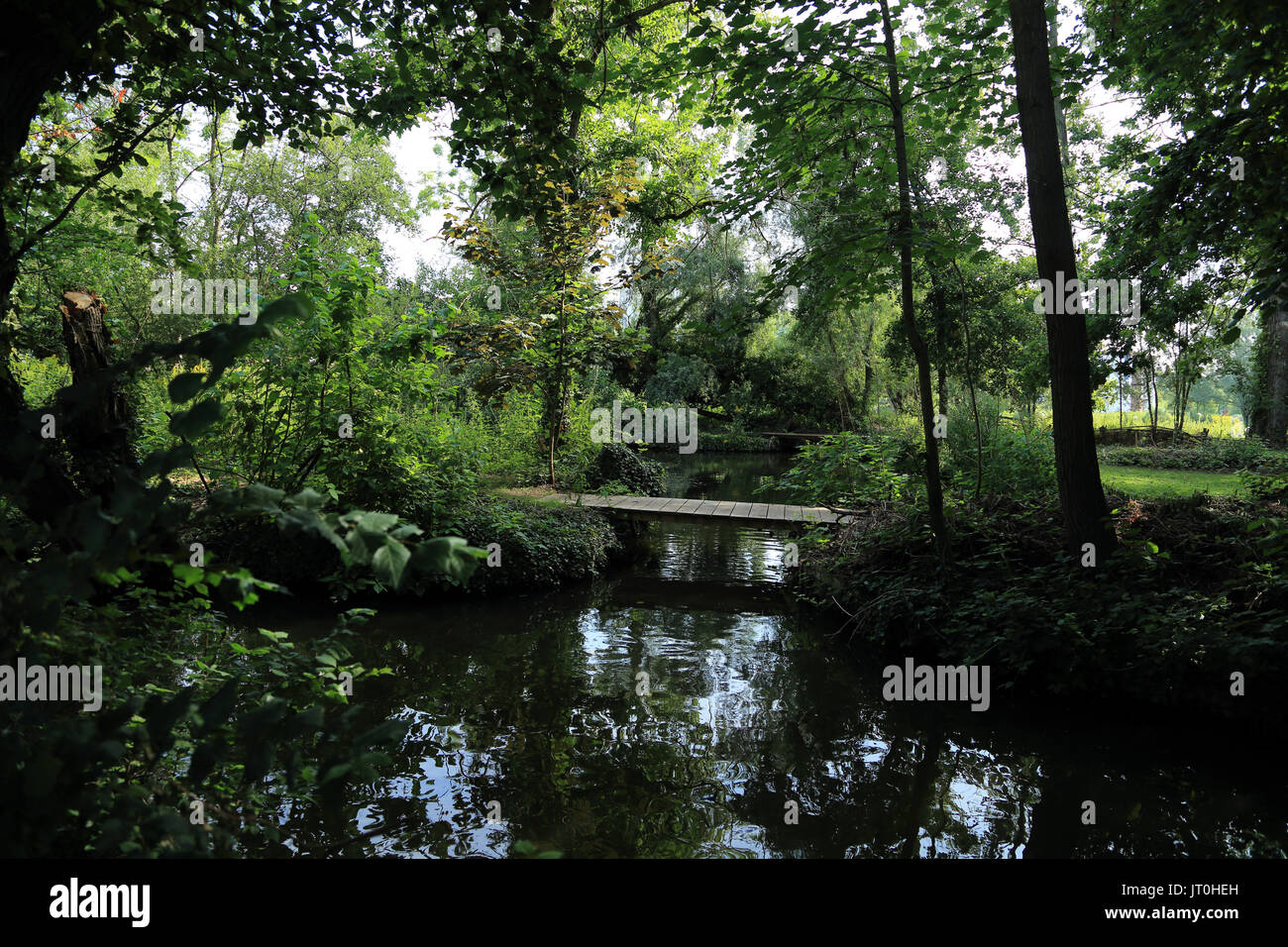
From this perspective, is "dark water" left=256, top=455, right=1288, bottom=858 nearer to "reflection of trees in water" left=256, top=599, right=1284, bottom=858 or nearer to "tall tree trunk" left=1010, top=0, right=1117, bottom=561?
"reflection of trees in water" left=256, top=599, right=1284, bottom=858

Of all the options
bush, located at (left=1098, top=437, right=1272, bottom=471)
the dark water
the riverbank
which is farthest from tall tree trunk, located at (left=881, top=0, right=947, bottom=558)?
bush, located at (left=1098, top=437, right=1272, bottom=471)

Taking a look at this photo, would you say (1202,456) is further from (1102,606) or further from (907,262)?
(907,262)

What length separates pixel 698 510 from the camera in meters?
10.1

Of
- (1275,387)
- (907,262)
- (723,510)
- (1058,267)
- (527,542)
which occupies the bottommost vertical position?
(527,542)

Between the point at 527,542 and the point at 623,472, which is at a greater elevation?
the point at 623,472

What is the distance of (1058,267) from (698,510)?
18.8ft

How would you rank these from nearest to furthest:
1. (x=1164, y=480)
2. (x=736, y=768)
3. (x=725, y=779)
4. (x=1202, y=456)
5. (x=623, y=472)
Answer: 1. (x=725, y=779)
2. (x=736, y=768)
3. (x=1164, y=480)
4. (x=1202, y=456)
5. (x=623, y=472)

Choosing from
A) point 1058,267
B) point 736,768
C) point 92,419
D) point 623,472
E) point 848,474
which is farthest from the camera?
point 623,472

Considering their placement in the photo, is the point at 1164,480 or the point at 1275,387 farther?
the point at 1275,387

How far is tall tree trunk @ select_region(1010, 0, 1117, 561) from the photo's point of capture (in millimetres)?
5332

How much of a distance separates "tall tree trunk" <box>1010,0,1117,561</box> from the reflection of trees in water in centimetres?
198

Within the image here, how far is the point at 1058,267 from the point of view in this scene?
5344mm

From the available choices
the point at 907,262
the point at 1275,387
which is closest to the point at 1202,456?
the point at 1275,387

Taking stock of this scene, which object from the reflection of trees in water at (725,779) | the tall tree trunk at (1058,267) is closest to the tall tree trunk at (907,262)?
the tall tree trunk at (1058,267)
